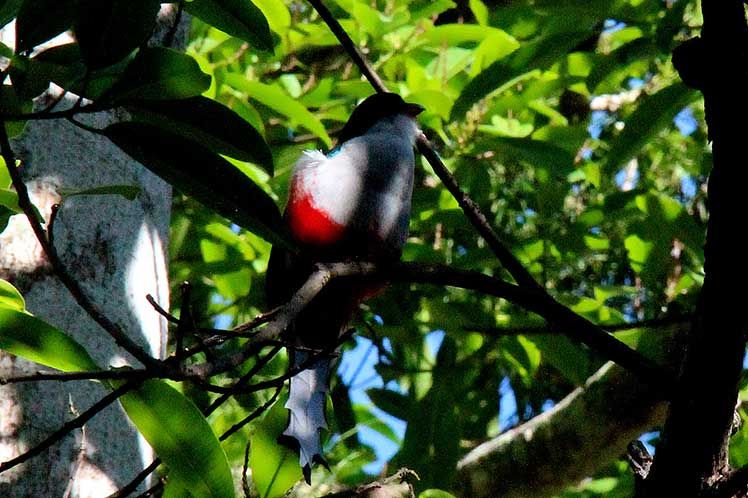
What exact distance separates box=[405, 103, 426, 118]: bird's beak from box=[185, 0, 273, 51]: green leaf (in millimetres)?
954

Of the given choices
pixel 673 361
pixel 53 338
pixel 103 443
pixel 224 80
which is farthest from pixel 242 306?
pixel 53 338

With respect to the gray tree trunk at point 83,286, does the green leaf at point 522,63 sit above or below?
above

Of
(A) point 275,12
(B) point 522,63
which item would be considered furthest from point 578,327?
(A) point 275,12

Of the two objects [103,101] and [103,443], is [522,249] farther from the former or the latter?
[103,101]

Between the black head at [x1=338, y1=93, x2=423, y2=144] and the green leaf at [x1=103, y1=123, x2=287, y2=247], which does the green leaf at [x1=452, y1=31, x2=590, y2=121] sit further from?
the green leaf at [x1=103, y1=123, x2=287, y2=247]

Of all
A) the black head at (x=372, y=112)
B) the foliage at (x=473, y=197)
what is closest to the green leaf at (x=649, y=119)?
the foliage at (x=473, y=197)

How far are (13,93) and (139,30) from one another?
14cm

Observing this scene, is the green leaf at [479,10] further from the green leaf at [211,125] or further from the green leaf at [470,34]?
the green leaf at [211,125]

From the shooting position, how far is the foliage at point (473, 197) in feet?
7.55

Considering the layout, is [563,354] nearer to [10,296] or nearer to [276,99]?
[276,99]

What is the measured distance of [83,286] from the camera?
5.23ft

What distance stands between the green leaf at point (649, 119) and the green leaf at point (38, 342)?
132 cm

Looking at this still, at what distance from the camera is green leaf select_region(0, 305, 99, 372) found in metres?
1.18

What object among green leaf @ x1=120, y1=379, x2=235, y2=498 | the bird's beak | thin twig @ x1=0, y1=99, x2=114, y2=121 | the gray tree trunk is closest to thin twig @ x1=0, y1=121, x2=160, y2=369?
thin twig @ x1=0, y1=99, x2=114, y2=121
